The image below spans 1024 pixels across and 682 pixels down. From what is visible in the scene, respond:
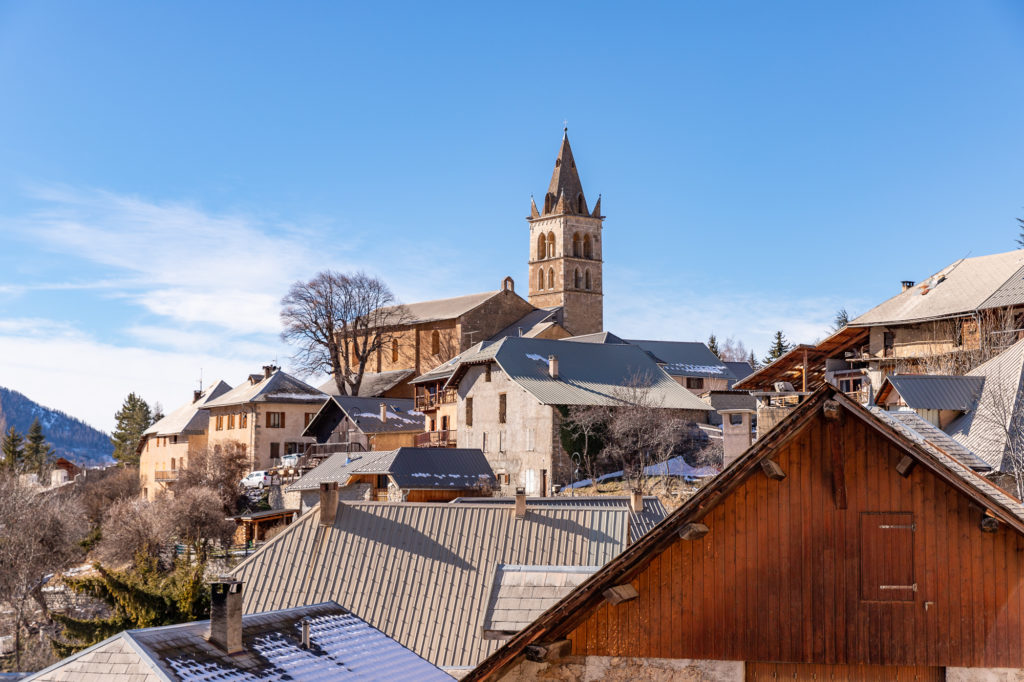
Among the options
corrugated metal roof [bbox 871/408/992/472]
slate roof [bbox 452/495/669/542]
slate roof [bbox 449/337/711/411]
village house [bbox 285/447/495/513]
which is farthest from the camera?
slate roof [bbox 449/337/711/411]

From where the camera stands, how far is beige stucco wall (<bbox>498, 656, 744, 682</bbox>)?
9.34 meters

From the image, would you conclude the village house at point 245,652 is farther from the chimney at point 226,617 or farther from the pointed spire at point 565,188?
the pointed spire at point 565,188

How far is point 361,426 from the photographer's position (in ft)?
216

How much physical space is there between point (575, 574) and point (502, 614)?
134 centimetres

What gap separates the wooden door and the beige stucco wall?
0.65 feet

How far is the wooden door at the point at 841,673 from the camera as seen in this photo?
9172 millimetres

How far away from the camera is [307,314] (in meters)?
84.4

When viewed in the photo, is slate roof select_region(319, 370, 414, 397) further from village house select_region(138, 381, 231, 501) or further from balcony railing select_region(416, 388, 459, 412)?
balcony railing select_region(416, 388, 459, 412)

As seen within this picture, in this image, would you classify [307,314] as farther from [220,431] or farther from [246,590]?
[246,590]

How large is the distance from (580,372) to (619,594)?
160ft

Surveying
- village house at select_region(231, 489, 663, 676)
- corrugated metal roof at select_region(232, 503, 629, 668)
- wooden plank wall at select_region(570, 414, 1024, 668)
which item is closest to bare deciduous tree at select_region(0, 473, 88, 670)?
corrugated metal roof at select_region(232, 503, 629, 668)

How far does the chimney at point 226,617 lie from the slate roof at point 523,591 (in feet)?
13.2

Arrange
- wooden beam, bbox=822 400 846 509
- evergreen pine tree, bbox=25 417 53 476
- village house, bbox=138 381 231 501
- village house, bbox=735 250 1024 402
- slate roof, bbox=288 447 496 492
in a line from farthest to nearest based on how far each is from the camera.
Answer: evergreen pine tree, bbox=25 417 53 476 → village house, bbox=138 381 231 501 → slate roof, bbox=288 447 496 492 → village house, bbox=735 250 1024 402 → wooden beam, bbox=822 400 846 509


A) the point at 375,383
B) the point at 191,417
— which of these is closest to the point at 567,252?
the point at 375,383
